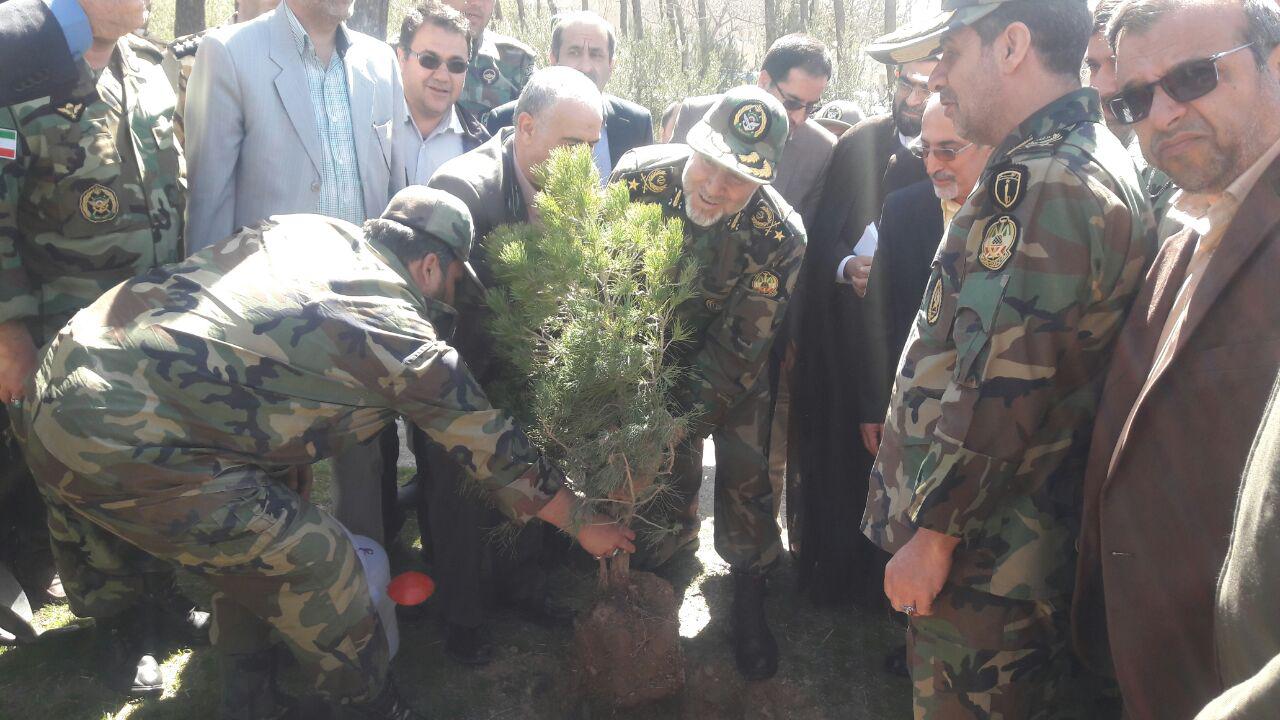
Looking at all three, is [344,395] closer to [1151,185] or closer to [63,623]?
[63,623]

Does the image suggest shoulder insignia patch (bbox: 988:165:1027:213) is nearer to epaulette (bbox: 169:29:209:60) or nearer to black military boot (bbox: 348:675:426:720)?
black military boot (bbox: 348:675:426:720)

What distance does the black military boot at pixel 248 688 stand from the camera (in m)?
2.78

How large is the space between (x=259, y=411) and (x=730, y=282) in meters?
1.65

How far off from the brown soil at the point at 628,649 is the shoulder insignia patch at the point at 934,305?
1400 millimetres

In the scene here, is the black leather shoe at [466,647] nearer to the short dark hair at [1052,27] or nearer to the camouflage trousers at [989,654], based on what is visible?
the camouflage trousers at [989,654]

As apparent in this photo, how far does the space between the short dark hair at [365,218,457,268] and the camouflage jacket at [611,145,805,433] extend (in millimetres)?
769

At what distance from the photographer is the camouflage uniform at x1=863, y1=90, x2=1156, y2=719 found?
1.84 metres

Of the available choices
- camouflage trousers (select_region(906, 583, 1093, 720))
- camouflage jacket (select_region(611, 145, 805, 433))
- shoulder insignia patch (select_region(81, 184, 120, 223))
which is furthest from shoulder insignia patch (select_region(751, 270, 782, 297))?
shoulder insignia patch (select_region(81, 184, 120, 223))

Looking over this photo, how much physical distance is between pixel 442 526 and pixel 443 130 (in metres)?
1.92

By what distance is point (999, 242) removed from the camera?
1885 millimetres

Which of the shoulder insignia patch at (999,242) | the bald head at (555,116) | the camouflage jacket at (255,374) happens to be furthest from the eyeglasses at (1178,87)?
the bald head at (555,116)

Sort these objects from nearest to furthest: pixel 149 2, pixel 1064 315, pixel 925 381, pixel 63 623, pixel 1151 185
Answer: pixel 1064 315 < pixel 925 381 < pixel 1151 185 < pixel 149 2 < pixel 63 623

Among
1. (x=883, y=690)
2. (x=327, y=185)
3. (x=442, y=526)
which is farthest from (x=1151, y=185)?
(x=327, y=185)

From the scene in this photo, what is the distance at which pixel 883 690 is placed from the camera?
3.15 meters
